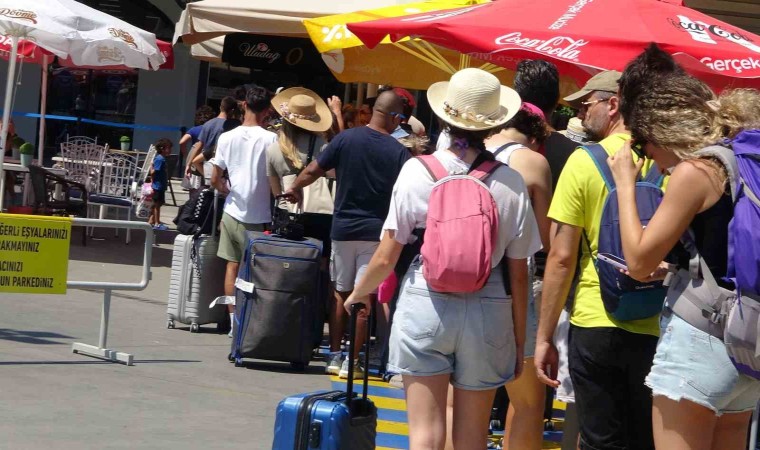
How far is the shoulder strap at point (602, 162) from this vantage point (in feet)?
15.2

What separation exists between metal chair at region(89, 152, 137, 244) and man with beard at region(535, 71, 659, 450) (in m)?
11.2

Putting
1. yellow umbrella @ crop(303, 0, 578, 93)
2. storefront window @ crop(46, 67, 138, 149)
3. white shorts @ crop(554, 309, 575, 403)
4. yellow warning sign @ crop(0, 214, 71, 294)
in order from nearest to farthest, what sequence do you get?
white shorts @ crop(554, 309, 575, 403), yellow warning sign @ crop(0, 214, 71, 294), yellow umbrella @ crop(303, 0, 578, 93), storefront window @ crop(46, 67, 138, 149)

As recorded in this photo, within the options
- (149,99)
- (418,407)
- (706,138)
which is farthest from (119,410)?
(149,99)

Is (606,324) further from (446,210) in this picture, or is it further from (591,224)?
(446,210)

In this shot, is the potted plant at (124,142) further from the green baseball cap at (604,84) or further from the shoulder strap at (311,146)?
the green baseball cap at (604,84)

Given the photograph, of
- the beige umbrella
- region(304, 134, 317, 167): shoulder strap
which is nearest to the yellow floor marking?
region(304, 134, 317, 167): shoulder strap

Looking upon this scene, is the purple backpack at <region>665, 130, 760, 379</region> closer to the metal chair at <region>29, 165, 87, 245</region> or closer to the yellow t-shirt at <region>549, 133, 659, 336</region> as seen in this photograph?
the yellow t-shirt at <region>549, 133, 659, 336</region>

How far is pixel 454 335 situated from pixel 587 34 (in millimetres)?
3307

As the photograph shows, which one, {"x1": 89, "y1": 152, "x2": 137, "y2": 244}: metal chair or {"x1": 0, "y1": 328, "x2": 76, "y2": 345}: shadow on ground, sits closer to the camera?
{"x1": 0, "y1": 328, "x2": 76, "y2": 345}: shadow on ground

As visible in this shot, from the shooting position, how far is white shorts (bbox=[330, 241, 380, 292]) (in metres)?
8.42

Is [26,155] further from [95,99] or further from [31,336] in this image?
[95,99]

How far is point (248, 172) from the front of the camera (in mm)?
9445

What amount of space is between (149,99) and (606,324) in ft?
69.2

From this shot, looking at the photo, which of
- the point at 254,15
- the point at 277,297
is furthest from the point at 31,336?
the point at 254,15
